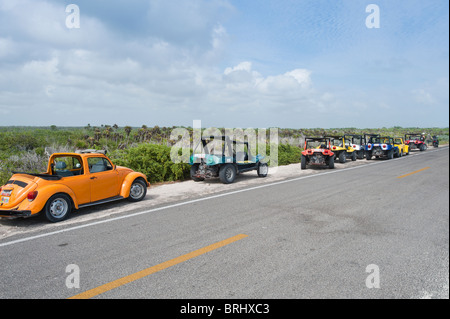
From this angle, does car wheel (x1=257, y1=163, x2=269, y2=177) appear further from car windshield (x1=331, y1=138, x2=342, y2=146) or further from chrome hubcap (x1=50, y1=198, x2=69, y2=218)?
car windshield (x1=331, y1=138, x2=342, y2=146)

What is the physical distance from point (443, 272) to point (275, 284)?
7.14ft

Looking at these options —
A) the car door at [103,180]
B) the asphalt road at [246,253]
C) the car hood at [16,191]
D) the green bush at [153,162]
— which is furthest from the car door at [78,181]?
the green bush at [153,162]

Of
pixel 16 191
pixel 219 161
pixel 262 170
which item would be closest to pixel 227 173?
pixel 219 161

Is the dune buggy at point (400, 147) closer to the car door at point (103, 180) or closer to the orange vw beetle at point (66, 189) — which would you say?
the orange vw beetle at point (66, 189)

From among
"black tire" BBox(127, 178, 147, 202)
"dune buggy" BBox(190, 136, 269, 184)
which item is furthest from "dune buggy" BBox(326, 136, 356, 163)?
"black tire" BBox(127, 178, 147, 202)

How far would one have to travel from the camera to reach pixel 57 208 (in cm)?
677

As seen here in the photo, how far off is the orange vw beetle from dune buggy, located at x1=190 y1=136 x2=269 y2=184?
3259 millimetres

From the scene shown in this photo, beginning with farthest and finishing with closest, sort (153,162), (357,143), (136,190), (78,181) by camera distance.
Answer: (357,143), (153,162), (136,190), (78,181)

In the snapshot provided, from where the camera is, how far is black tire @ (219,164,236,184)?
37.8 feet

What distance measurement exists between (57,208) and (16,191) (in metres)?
0.84

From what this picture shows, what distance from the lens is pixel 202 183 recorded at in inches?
468

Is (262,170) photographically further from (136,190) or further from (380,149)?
(380,149)

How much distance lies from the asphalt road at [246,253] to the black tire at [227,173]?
3537mm
